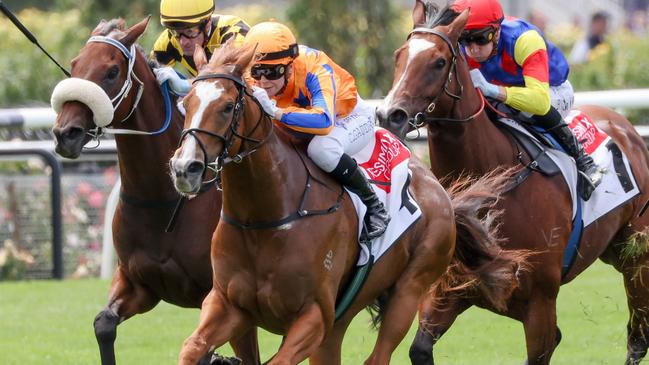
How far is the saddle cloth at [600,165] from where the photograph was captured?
693cm

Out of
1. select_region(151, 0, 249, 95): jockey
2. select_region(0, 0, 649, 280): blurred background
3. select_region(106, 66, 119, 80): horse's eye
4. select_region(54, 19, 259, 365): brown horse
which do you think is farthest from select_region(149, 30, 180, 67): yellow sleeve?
select_region(0, 0, 649, 280): blurred background

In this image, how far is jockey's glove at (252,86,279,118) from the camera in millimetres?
5340

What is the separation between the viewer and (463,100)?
6609mm

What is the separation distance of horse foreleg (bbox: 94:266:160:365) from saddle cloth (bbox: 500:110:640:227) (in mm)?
1966

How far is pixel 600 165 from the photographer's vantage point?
7.23 meters

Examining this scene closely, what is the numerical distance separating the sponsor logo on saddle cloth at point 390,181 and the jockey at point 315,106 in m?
0.09

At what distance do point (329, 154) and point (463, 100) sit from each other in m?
1.08

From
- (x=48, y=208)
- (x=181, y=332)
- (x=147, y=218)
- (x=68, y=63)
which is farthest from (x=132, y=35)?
(x=68, y=63)

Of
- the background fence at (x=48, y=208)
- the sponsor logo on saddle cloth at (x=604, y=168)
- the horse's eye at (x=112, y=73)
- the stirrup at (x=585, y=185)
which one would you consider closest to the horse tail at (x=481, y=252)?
the stirrup at (x=585, y=185)

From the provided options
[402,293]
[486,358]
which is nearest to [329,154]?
[402,293]

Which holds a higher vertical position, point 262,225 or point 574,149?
point 262,225

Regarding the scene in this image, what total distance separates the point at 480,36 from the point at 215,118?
2069mm

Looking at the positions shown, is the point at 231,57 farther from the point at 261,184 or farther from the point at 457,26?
the point at 457,26

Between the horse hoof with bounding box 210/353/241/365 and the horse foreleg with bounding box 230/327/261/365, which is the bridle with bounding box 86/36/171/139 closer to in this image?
the horse foreleg with bounding box 230/327/261/365
